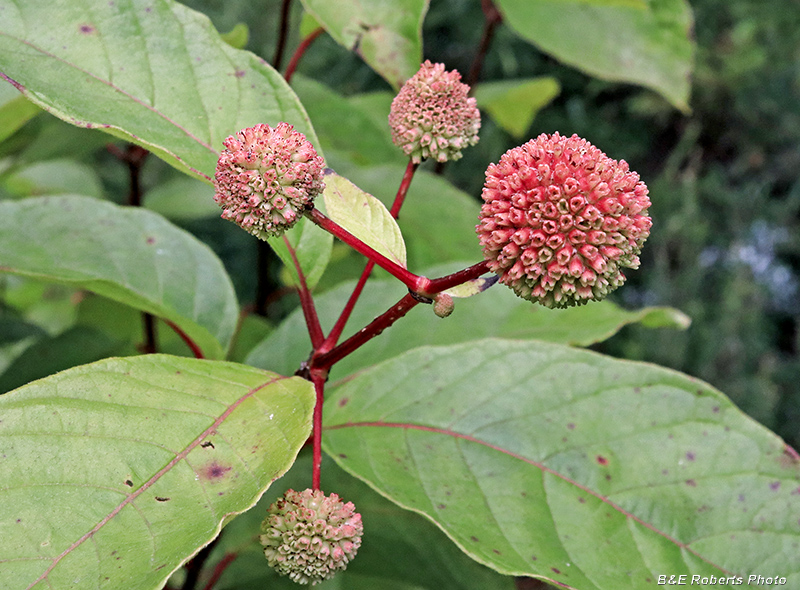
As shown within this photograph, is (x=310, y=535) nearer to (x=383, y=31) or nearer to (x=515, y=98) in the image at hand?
(x=383, y=31)

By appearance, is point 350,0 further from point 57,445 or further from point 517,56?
point 517,56

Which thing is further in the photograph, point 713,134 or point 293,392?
point 713,134

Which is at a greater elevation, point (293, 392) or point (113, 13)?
point (113, 13)

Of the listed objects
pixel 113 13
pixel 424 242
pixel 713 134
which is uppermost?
pixel 113 13

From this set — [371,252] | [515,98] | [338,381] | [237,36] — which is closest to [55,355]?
[338,381]

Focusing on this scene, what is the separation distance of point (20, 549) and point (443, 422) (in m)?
0.66

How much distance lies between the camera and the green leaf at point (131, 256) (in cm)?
133

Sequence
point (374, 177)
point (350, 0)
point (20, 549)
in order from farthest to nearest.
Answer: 1. point (374, 177)
2. point (350, 0)
3. point (20, 549)

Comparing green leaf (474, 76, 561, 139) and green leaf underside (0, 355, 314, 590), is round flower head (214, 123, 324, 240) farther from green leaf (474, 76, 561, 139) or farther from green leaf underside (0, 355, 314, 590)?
green leaf (474, 76, 561, 139)

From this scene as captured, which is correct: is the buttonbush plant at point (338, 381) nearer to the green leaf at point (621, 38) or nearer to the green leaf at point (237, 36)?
the green leaf at point (237, 36)

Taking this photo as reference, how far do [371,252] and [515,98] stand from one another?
1872 millimetres

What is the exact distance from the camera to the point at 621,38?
216 centimetres

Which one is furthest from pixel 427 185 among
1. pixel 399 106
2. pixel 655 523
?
pixel 655 523

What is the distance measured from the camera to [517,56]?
16.6 feet
